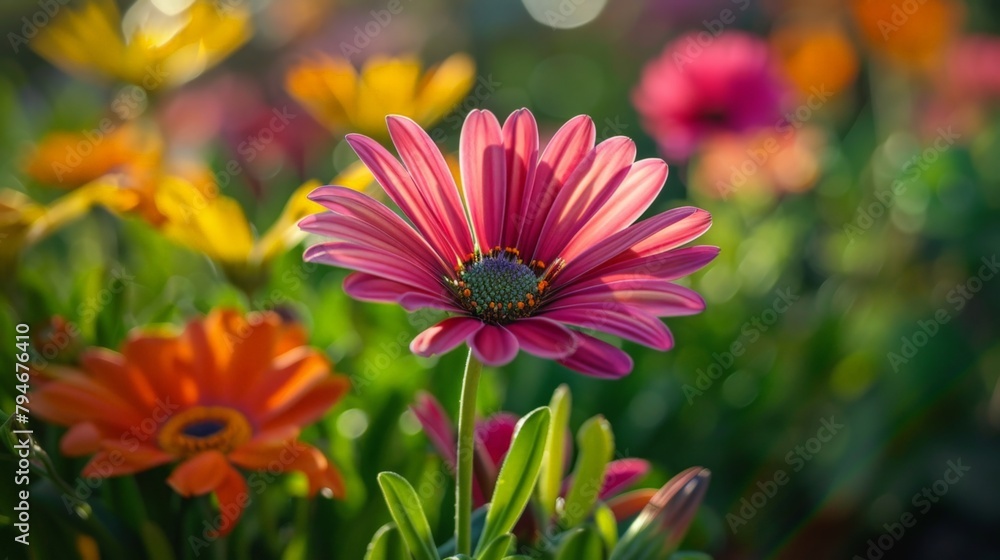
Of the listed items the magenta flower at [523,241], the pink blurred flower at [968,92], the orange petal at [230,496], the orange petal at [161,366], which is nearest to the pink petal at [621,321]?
the magenta flower at [523,241]

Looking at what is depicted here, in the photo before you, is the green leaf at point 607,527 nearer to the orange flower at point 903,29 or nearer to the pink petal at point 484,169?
the pink petal at point 484,169

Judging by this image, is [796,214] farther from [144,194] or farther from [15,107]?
[15,107]

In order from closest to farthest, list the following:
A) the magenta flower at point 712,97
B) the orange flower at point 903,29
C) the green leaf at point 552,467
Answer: the green leaf at point 552,467 → the magenta flower at point 712,97 → the orange flower at point 903,29
